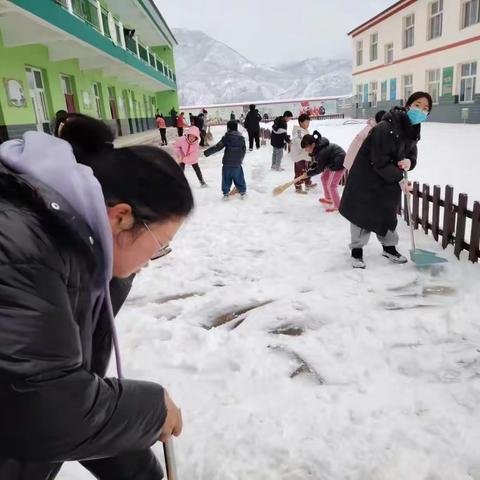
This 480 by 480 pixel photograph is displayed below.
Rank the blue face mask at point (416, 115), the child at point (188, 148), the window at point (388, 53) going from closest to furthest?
the blue face mask at point (416, 115) < the child at point (188, 148) < the window at point (388, 53)

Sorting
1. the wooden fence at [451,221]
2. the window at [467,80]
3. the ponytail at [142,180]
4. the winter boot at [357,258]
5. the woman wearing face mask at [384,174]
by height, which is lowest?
the winter boot at [357,258]

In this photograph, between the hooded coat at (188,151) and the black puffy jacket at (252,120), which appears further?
the black puffy jacket at (252,120)

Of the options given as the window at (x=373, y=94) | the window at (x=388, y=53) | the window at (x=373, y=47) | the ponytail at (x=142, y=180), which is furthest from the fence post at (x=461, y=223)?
the window at (x=373, y=47)

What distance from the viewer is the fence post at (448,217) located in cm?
435

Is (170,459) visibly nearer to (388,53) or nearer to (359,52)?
(388,53)

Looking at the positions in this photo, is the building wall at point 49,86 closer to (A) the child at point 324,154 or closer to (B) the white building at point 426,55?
(A) the child at point 324,154

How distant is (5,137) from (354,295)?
7.79m

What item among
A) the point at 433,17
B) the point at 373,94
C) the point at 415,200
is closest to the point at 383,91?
the point at 373,94

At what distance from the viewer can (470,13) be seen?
58.4 feet

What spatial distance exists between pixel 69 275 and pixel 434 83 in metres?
24.0

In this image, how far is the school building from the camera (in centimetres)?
852

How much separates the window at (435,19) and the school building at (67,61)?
1344 centimetres

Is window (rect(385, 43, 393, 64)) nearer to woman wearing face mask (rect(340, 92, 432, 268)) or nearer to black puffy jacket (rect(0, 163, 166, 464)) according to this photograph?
→ woman wearing face mask (rect(340, 92, 432, 268))

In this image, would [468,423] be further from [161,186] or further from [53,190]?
[53,190]
